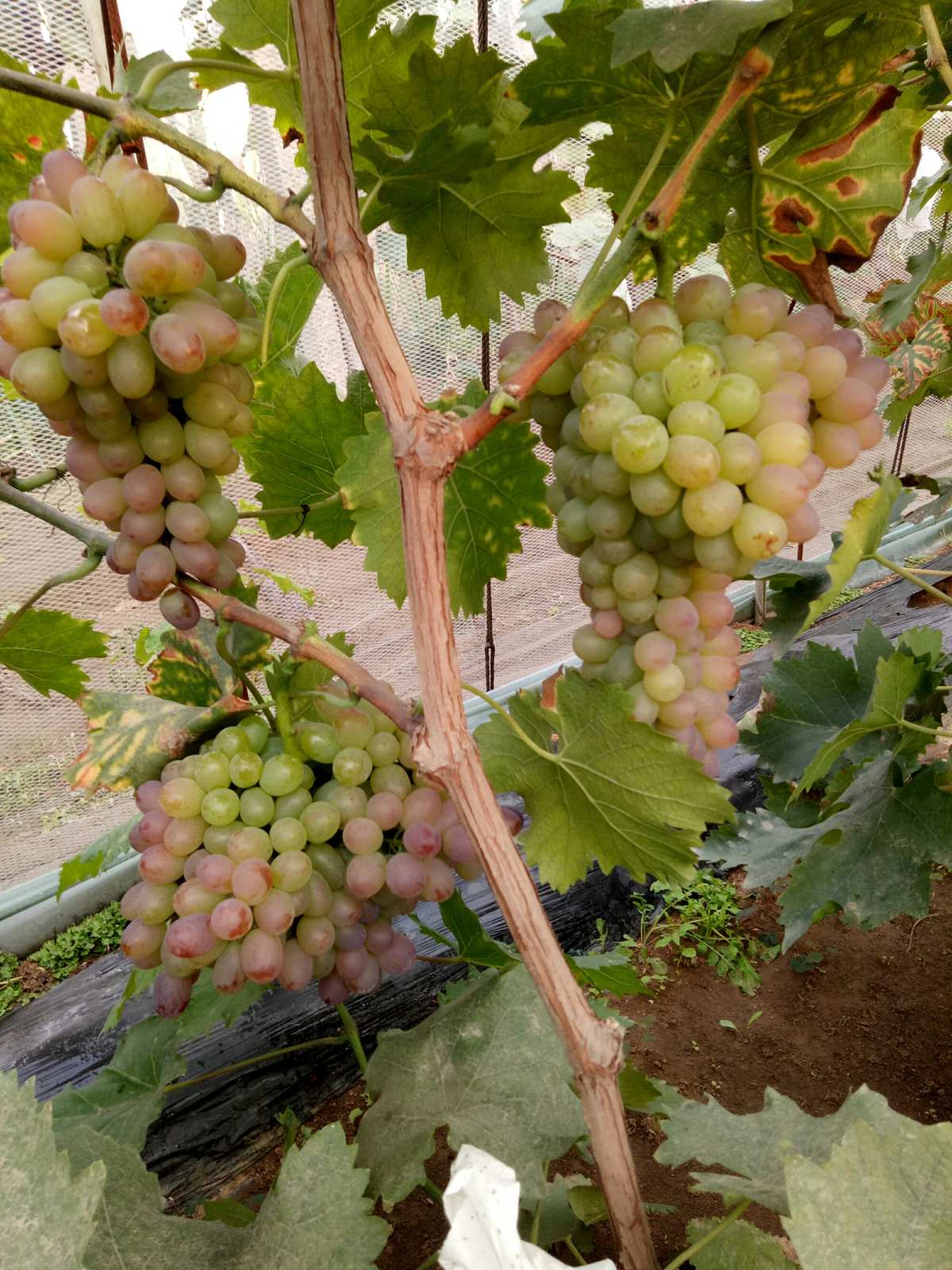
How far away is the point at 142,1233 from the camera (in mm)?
513

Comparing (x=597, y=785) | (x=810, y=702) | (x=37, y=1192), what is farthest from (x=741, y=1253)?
(x=810, y=702)

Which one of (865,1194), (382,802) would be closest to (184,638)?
(382,802)

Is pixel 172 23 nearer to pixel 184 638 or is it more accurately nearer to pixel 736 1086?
pixel 184 638

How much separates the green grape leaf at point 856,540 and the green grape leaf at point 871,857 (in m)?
0.46

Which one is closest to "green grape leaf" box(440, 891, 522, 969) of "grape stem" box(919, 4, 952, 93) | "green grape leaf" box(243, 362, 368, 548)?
"green grape leaf" box(243, 362, 368, 548)

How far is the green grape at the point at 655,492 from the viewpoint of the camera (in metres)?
0.43

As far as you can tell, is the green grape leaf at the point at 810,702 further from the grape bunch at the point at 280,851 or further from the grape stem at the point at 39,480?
the grape stem at the point at 39,480

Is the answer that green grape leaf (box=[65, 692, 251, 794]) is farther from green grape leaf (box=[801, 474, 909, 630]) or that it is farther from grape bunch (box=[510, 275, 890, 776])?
green grape leaf (box=[801, 474, 909, 630])

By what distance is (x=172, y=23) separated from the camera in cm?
139

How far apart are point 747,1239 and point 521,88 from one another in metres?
0.64

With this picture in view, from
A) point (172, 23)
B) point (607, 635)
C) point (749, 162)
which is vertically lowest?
point (607, 635)

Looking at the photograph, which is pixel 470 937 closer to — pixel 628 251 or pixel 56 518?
pixel 56 518

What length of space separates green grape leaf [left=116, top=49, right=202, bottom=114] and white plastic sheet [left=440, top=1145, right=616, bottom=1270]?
20.9 inches

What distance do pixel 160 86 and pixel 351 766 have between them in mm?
432
